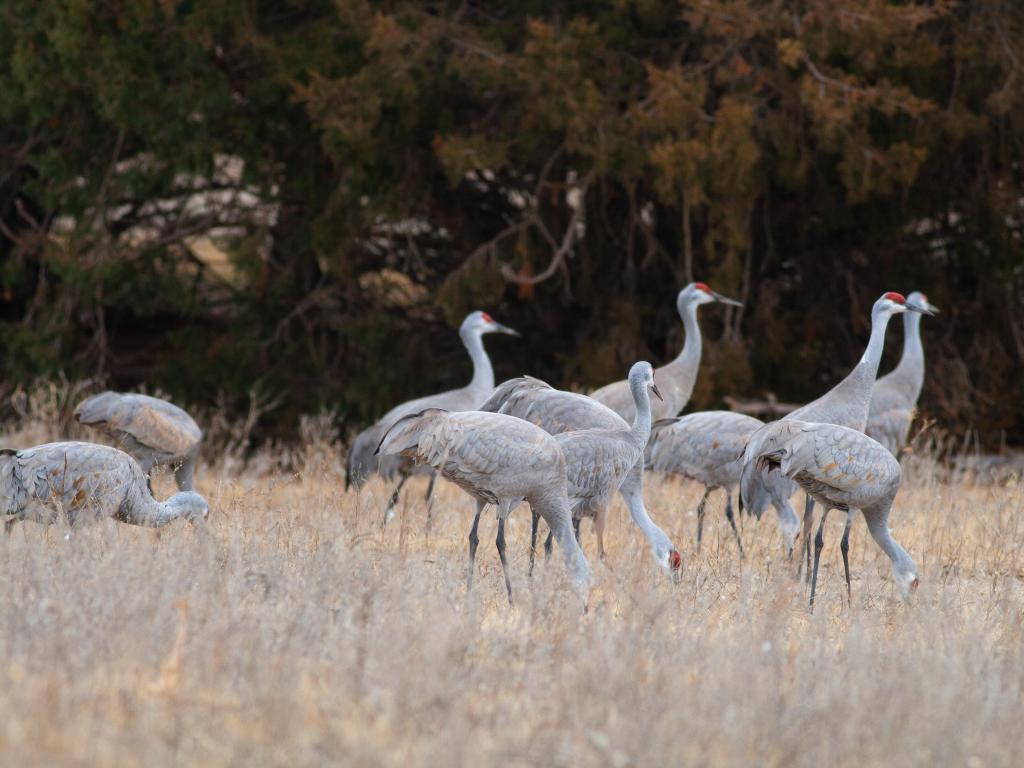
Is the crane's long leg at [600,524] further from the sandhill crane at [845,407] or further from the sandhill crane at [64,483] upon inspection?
the sandhill crane at [64,483]

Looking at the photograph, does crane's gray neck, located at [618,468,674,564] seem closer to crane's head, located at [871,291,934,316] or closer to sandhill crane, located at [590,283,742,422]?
sandhill crane, located at [590,283,742,422]

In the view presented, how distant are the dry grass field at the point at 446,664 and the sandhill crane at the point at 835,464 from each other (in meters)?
0.48

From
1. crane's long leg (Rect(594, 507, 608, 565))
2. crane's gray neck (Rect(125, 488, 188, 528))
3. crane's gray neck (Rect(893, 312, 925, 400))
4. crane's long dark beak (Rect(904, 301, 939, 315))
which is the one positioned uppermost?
crane's long dark beak (Rect(904, 301, 939, 315))

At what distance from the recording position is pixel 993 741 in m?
3.96

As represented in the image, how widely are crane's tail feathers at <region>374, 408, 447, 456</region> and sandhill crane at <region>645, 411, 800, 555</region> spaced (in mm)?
1941

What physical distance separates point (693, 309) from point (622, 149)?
5.97 feet

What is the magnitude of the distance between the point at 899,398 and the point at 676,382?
141 cm

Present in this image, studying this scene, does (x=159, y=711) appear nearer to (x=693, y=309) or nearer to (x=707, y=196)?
(x=693, y=309)

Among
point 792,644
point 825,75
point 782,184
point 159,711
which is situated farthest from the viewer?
point 782,184

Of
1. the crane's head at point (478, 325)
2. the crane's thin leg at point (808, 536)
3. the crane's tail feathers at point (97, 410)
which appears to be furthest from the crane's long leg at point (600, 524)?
the crane's head at point (478, 325)

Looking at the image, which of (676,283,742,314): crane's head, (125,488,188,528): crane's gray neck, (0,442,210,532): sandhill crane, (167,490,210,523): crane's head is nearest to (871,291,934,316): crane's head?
(676,283,742,314): crane's head

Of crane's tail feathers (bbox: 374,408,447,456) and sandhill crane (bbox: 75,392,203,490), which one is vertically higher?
crane's tail feathers (bbox: 374,408,447,456)

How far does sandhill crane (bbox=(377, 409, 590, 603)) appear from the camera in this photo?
19.9 ft

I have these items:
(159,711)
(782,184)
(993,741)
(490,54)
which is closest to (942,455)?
(782,184)
